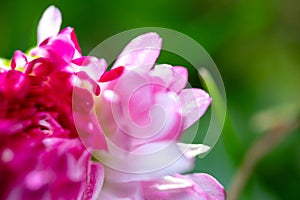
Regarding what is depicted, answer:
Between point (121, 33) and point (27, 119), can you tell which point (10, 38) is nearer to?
point (121, 33)

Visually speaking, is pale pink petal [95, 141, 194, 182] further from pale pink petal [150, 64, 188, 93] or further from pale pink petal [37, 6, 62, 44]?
pale pink petal [37, 6, 62, 44]

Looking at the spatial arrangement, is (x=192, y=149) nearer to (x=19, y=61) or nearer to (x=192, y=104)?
(x=192, y=104)

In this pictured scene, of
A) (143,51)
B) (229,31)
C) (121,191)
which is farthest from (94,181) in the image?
(229,31)

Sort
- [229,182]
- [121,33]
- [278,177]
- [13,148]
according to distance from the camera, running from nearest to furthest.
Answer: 1. [13,148]
2. [229,182]
3. [278,177]
4. [121,33]

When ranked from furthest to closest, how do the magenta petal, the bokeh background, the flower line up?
1. the bokeh background
2. the magenta petal
3. the flower

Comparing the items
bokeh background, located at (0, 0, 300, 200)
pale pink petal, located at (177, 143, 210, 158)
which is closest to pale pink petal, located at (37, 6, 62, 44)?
pale pink petal, located at (177, 143, 210, 158)

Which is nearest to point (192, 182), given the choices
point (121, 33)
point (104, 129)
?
point (104, 129)

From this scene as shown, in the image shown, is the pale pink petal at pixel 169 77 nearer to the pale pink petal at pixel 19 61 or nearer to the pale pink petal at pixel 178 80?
the pale pink petal at pixel 178 80
